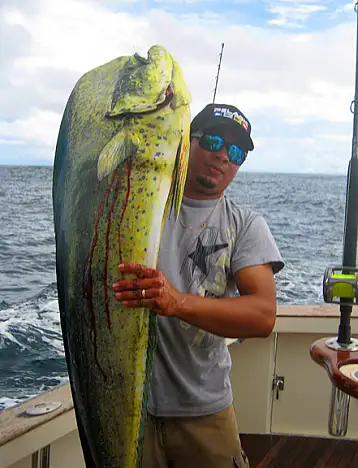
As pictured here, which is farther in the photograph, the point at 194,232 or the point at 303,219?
the point at 303,219

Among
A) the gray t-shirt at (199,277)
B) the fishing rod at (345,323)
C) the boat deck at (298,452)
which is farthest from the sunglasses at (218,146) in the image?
the boat deck at (298,452)

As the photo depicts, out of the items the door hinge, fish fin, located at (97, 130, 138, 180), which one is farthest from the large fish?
the door hinge

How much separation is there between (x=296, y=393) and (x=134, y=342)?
8.37 ft

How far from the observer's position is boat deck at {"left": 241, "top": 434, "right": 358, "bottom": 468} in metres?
3.07

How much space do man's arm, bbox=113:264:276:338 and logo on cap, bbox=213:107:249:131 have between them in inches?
14.7

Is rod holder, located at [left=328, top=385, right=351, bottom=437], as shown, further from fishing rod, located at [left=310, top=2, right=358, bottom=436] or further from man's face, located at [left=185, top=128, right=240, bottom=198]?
man's face, located at [left=185, top=128, right=240, bottom=198]

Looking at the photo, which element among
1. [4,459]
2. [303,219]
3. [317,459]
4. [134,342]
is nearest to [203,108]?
[134,342]

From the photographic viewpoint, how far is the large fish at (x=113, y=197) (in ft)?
3.26

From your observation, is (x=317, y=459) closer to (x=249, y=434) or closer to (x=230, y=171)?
(x=249, y=434)

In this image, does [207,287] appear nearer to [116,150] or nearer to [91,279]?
[91,279]

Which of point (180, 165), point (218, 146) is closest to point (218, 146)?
point (218, 146)

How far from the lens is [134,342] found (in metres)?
1.11

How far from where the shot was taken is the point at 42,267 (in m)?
12.5

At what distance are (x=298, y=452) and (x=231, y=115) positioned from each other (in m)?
2.40
